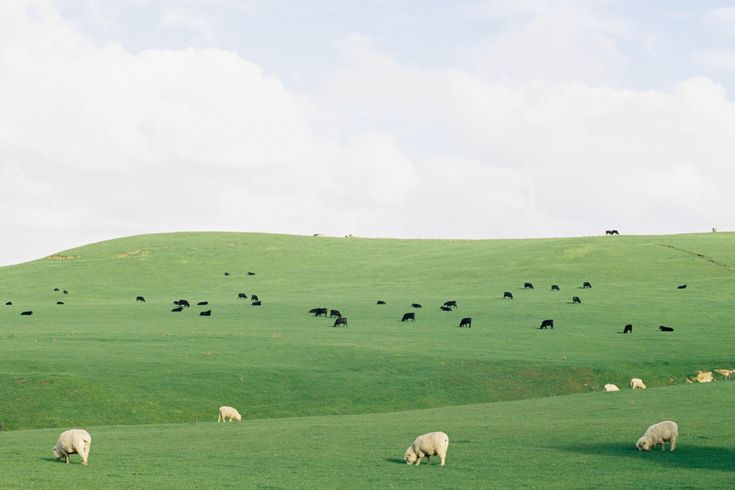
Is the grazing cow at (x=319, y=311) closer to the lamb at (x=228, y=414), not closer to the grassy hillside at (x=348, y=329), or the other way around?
the grassy hillside at (x=348, y=329)

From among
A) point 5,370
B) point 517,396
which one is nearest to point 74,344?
point 5,370

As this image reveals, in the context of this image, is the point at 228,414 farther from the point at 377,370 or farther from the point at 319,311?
the point at 319,311

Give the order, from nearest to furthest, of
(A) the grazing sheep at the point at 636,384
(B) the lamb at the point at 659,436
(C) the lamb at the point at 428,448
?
(C) the lamb at the point at 428,448 < (B) the lamb at the point at 659,436 < (A) the grazing sheep at the point at 636,384

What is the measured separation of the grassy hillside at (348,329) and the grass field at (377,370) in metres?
0.20

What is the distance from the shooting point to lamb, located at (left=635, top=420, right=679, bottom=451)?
88.7 feet

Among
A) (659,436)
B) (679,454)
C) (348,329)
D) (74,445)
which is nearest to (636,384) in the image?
(659,436)

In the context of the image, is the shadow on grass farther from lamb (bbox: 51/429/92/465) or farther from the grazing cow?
the grazing cow

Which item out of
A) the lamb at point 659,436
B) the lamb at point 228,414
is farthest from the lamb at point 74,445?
the lamb at point 659,436

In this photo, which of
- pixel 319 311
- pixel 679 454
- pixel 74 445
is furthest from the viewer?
pixel 319 311

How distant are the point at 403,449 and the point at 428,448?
8.64ft

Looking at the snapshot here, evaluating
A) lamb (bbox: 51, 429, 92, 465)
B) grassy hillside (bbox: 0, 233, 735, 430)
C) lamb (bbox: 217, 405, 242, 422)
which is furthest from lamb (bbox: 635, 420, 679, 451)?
grassy hillside (bbox: 0, 233, 735, 430)

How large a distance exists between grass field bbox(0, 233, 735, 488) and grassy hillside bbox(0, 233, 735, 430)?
0.65 ft

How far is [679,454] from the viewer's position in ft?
87.0

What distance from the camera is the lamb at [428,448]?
25.9m
